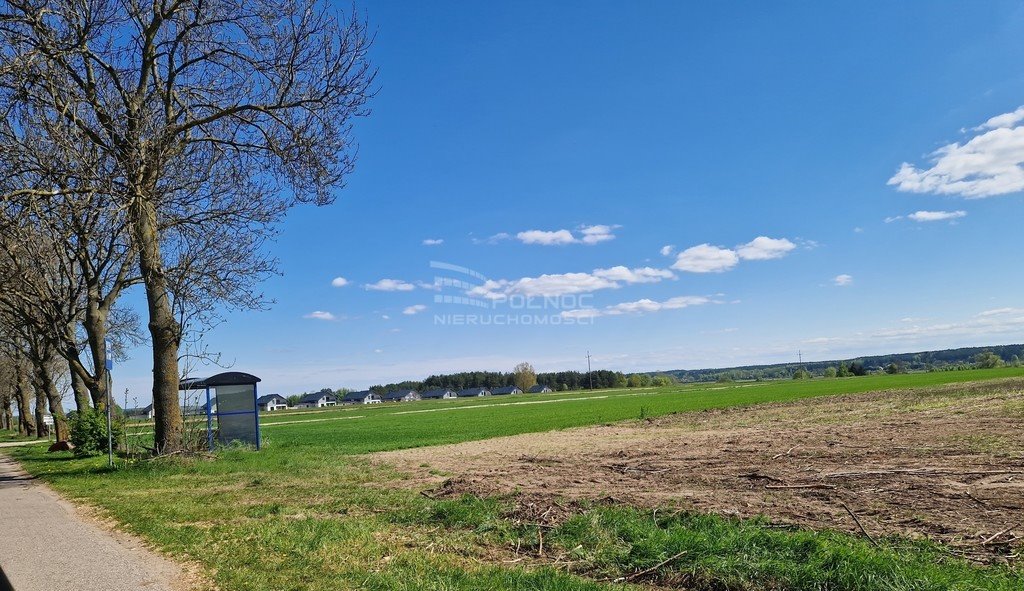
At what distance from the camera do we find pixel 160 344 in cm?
1728

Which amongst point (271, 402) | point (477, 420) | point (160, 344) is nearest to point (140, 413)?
point (160, 344)

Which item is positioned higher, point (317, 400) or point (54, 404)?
point (54, 404)

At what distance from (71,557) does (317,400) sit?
183006mm

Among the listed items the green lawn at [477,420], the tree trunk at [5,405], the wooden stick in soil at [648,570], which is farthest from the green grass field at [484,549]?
the tree trunk at [5,405]

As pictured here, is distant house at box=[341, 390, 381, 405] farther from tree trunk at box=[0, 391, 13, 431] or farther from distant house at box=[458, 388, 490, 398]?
tree trunk at box=[0, 391, 13, 431]

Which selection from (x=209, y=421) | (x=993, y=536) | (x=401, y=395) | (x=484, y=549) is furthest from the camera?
(x=401, y=395)

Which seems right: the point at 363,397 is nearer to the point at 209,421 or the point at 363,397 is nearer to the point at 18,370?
the point at 18,370

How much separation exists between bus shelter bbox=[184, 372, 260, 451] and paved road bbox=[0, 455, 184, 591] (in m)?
11.2

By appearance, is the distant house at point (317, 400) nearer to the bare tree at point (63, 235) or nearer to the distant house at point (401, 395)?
the distant house at point (401, 395)

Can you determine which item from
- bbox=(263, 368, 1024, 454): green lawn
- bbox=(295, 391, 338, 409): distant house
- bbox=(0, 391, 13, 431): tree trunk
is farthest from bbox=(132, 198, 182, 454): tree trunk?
bbox=(295, 391, 338, 409): distant house

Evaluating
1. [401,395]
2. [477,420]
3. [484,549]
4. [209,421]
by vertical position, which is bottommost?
[401,395]

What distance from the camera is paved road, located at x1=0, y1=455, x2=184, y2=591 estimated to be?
6168 millimetres

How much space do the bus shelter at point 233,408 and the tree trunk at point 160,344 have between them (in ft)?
15.0

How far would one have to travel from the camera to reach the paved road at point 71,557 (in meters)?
6.17
